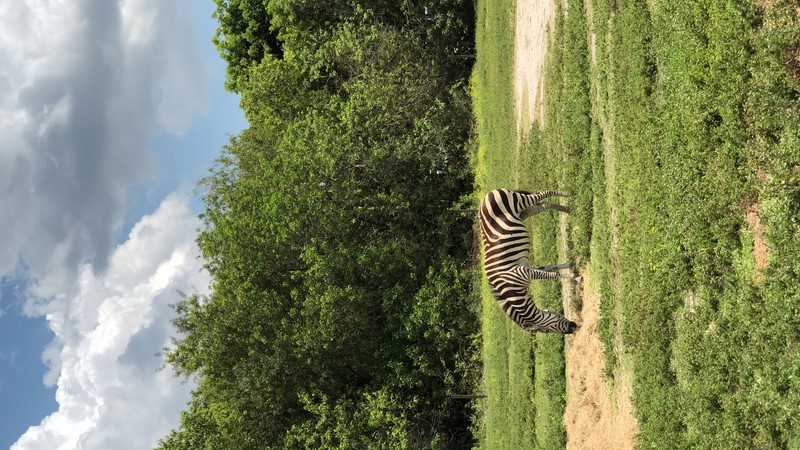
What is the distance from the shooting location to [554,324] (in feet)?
47.0

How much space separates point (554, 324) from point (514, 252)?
6.37ft

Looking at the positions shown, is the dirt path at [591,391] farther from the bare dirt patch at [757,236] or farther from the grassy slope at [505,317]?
the bare dirt patch at [757,236]

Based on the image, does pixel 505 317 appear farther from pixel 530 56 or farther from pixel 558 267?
pixel 530 56

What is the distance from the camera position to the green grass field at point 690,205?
292 inches

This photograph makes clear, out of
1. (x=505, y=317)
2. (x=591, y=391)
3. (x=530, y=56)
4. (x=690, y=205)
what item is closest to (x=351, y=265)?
(x=505, y=317)

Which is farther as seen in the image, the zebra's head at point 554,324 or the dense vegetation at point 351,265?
the dense vegetation at point 351,265

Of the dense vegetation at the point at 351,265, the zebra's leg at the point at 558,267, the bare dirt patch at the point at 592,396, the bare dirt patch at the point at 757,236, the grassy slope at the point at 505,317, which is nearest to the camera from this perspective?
the bare dirt patch at the point at 757,236

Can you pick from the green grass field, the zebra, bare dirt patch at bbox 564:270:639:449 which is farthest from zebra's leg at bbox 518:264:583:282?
the green grass field

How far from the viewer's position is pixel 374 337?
2497 cm

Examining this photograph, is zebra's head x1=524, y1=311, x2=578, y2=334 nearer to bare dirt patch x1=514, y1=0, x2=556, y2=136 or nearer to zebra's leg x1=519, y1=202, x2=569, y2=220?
zebra's leg x1=519, y1=202, x2=569, y2=220

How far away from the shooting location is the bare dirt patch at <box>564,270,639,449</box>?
36.9ft

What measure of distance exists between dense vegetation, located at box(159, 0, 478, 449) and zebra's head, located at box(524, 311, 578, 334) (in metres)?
9.17

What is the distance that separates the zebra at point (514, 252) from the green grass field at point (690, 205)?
783 millimetres

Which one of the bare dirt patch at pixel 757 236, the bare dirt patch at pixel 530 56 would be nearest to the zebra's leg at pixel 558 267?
the bare dirt patch at pixel 530 56
